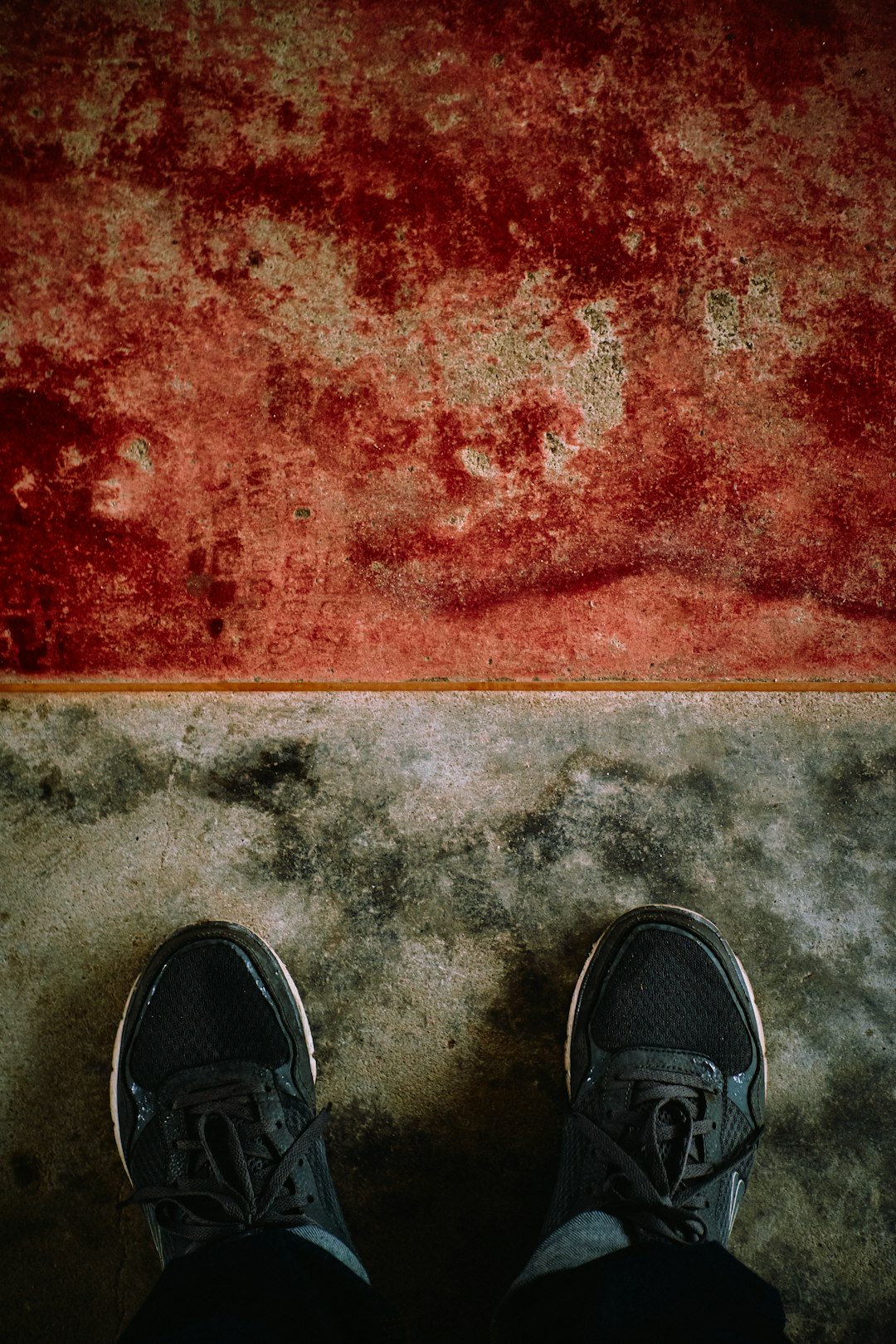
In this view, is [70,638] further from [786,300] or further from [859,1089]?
[859,1089]

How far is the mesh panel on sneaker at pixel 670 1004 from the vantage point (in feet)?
4.62

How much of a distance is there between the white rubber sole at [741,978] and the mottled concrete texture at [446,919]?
2 centimetres

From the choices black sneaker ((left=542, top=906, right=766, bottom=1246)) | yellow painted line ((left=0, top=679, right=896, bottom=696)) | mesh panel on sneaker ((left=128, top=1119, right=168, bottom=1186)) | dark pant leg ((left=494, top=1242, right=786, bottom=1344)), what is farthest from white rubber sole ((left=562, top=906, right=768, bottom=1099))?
mesh panel on sneaker ((left=128, top=1119, right=168, bottom=1186))

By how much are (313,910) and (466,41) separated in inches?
73.2

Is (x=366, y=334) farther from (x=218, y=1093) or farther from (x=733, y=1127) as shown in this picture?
(x=733, y=1127)

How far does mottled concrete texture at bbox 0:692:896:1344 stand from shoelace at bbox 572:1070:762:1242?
0.15 metres

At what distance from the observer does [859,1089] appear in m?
1.44

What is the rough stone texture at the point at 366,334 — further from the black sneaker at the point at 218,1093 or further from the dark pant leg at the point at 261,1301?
the dark pant leg at the point at 261,1301

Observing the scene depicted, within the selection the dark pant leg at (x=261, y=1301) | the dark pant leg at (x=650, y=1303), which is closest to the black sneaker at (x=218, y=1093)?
the dark pant leg at (x=261, y=1301)

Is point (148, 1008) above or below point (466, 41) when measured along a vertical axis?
below

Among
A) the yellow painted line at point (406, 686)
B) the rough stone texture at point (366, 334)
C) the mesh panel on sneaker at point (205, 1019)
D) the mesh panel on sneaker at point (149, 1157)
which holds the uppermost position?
the rough stone texture at point (366, 334)

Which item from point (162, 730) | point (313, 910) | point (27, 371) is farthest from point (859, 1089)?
point (27, 371)

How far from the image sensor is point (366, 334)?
1.53 meters

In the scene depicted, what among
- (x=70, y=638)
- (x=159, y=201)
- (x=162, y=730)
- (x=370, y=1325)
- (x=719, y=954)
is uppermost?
(x=159, y=201)
